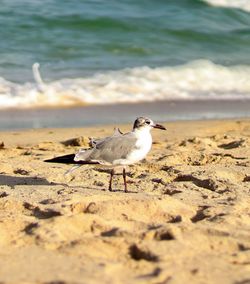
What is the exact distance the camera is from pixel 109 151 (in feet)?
17.4

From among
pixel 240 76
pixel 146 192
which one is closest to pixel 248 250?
pixel 146 192

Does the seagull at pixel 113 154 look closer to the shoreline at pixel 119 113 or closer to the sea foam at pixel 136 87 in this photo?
the shoreline at pixel 119 113

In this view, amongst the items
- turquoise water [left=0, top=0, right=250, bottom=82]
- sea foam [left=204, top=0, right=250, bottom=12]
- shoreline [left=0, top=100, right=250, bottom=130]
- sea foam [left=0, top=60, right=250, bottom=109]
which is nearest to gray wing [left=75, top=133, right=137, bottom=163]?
shoreline [left=0, top=100, right=250, bottom=130]

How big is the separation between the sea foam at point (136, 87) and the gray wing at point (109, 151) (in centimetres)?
489

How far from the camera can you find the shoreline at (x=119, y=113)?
9139 mm

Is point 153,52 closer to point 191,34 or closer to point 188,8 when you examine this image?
point 191,34

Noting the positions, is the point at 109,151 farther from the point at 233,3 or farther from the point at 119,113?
the point at 233,3

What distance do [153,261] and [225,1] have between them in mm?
15633

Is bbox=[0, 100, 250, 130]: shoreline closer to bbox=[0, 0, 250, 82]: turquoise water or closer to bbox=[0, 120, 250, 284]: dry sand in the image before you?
bbox=[0, 0, 250, 82]: turquoise water

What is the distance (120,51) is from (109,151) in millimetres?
8256

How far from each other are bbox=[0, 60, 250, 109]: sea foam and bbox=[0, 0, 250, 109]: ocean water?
0.01 m

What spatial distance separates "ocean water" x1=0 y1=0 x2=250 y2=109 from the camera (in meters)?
10.8

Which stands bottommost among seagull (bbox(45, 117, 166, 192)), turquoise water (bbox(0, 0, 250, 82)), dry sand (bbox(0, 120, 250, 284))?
dry sand (bbox(0, 120, 250, 284))

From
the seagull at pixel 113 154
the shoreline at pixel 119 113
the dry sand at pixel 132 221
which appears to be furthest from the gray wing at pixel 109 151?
the shoreline at pixel 119 113
